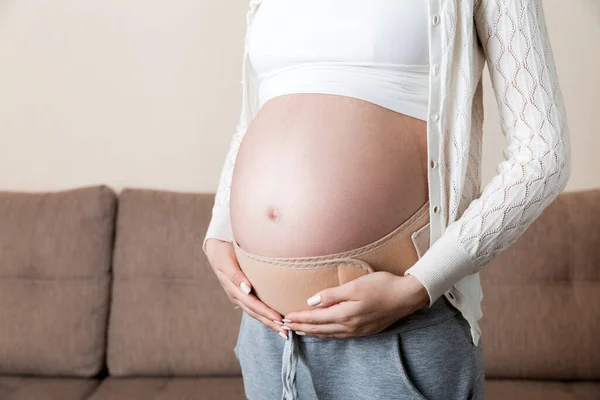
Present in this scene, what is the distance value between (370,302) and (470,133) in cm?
25

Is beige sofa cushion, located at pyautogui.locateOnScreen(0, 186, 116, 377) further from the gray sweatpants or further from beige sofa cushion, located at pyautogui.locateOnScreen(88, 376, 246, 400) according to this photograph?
the gray sweatpants

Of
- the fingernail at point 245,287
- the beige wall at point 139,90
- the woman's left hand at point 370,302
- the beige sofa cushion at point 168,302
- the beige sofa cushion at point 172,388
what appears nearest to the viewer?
the woman's left hand at point 370,302

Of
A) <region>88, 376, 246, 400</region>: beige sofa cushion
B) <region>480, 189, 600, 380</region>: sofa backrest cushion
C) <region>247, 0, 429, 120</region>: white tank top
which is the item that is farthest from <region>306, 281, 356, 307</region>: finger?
<region>480, 189, 600, 380</region>: sofa backrest cushion

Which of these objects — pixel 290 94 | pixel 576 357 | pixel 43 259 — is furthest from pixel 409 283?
pixel 43 259

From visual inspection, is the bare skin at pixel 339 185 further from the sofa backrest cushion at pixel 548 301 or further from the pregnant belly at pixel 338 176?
the sofa backrest cushion at pixel 548 301

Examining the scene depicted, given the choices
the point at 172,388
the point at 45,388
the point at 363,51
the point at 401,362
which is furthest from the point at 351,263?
the point at 45,388

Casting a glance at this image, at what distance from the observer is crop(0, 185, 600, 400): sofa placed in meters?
1.67

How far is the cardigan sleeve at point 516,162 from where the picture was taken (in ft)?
2.27

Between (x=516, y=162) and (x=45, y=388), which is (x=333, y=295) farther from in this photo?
(x=45, y=388)

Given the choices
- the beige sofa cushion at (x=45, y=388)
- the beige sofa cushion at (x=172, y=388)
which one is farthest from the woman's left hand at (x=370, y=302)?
the beige sofa cushion at (x=45, y=388)

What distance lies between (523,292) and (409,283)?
1124 millimetres

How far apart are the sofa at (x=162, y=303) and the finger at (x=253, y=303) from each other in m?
0.88

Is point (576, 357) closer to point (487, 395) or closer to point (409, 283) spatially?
point (487, 395)

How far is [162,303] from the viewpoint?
173cm
